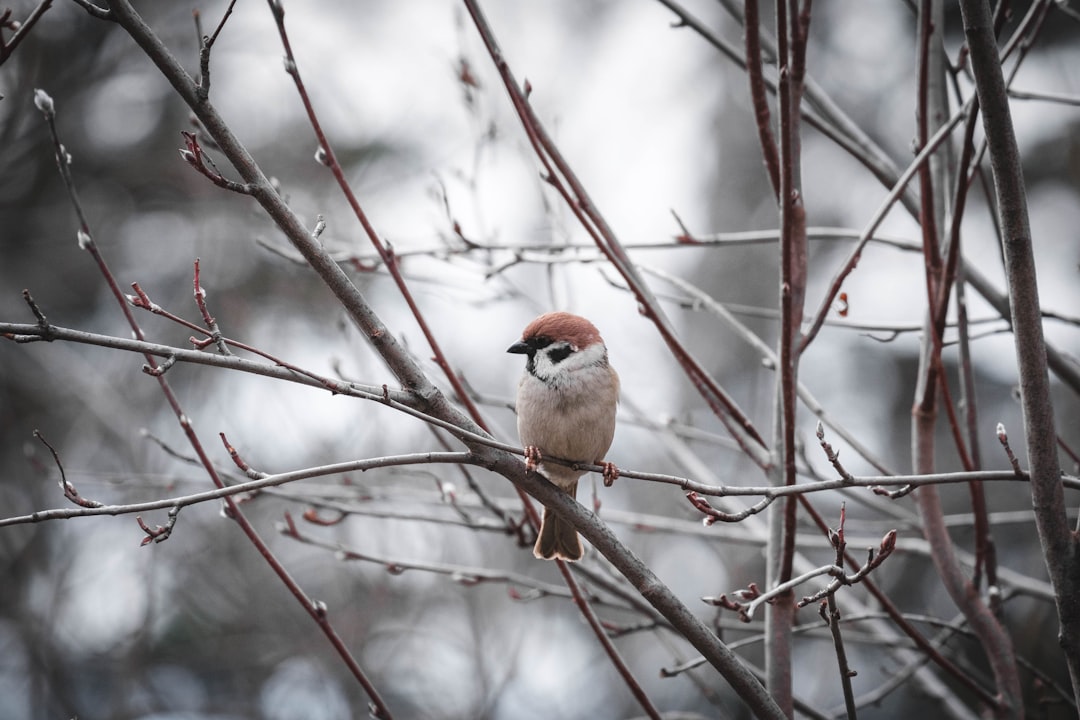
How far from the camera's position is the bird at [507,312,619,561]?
103 inches

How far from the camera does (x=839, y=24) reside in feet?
32.4

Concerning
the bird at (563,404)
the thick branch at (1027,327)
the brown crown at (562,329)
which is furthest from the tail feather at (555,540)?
the thick branch at (1027,327)

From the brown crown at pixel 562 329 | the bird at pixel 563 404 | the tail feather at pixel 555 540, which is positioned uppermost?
the brown crown at pixel 562 329

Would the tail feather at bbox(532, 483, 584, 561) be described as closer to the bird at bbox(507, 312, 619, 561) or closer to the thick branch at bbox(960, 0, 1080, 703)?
the bird at bbox(507, 312, 619, 561)

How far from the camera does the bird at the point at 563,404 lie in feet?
8.57

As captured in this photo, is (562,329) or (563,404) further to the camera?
(562,329)

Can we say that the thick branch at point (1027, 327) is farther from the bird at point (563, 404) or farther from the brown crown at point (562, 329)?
the brown crown at point (562, 329)

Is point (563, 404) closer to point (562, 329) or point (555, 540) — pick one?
point (562, 329)

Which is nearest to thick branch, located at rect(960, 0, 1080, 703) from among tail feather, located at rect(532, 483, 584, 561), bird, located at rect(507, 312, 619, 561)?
bird, located at rect(507, 312, 619, 561)

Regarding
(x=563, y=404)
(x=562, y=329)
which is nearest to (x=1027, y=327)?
(x=563, y=404)

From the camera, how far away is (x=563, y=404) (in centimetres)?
267

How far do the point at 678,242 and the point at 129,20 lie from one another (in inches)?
68.0

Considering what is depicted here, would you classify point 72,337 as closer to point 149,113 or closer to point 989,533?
point 989,533

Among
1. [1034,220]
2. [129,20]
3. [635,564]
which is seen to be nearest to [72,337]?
[129,20]
